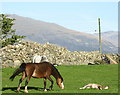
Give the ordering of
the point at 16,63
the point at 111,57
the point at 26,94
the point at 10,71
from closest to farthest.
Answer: the point at 26,94 < the point at 10,71 < the point at 16,63 < the point at 111,57

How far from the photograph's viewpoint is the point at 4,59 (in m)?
47.7

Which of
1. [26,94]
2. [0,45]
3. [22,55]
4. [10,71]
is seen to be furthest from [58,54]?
[26,94]

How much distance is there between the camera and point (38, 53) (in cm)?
5025

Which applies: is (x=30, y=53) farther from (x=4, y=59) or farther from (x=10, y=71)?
(x=10, y=71)

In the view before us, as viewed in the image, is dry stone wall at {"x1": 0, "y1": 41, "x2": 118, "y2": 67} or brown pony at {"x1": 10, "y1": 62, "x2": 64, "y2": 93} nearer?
brown pony at {"x1": 10, "y1": 62, "x2": 64, "y2": 93}

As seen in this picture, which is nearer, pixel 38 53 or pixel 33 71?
pixel 33 71

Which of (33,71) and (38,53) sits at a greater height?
(38,53)

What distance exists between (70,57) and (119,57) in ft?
29.2

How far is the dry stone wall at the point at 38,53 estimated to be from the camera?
48006 mm

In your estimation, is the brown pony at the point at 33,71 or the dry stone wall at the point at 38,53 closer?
the brown pony at the point at 33,71

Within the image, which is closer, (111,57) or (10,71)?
(10,71)

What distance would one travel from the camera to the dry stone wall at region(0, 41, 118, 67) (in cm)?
4801

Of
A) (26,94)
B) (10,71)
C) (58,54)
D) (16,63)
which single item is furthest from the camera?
(58,54)

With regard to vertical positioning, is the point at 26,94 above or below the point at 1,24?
below
